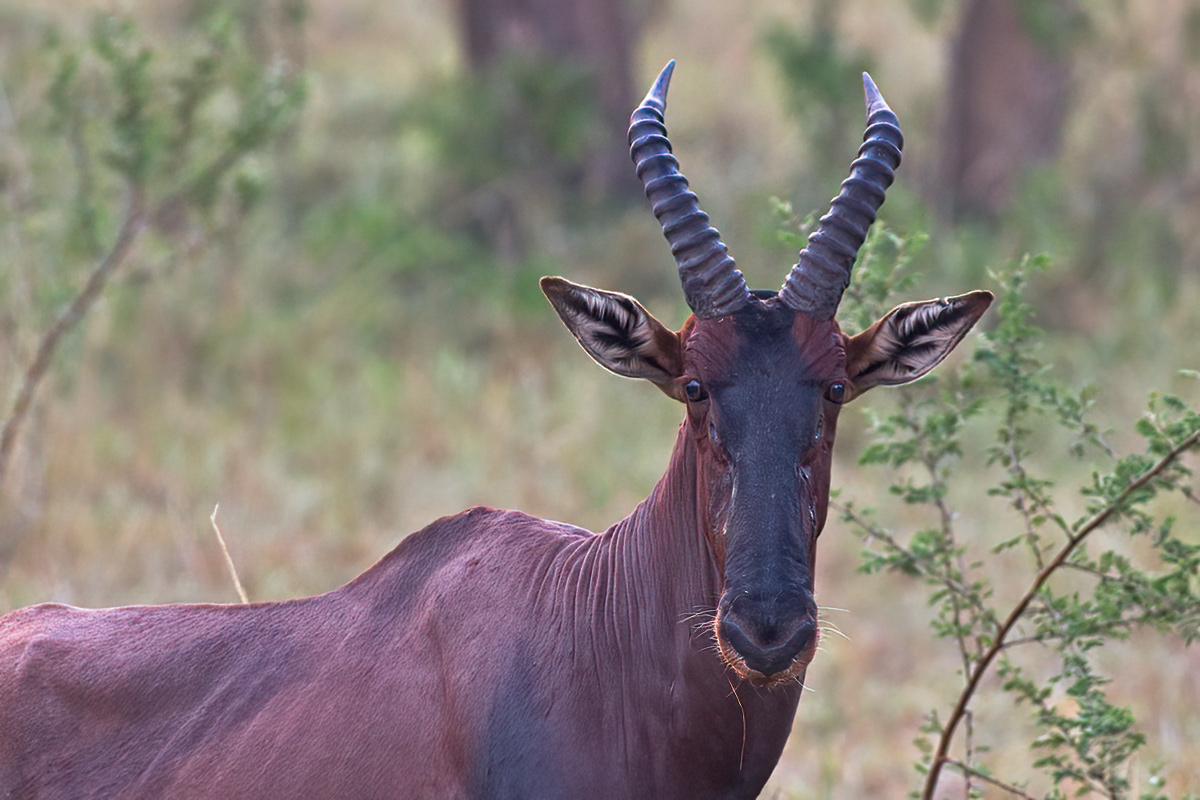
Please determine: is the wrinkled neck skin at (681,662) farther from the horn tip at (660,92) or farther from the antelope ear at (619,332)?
the horn tip at (660,92)

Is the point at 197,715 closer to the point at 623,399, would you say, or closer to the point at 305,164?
the point at 623,399

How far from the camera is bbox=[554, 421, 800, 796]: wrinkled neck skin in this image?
4.42m

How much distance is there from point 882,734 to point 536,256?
8540 millimetres

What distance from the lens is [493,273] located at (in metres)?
16.2

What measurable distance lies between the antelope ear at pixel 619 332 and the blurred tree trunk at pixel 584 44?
41.3 feet

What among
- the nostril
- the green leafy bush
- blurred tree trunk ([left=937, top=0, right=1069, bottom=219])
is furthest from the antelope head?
blurred tree trunk ([left=937, top=0, right=1069, bottom=219])

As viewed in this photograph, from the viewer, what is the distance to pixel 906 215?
11.8 m

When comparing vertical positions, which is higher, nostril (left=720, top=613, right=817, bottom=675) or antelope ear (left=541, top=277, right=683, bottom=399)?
antelope ear (left=541, top=277, right=683, bottom=399)

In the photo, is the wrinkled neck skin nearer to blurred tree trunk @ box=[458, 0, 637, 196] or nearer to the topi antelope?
the topi antelope

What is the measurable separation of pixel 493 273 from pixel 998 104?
256 inches

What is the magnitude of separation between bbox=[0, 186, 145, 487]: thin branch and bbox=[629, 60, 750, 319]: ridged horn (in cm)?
495

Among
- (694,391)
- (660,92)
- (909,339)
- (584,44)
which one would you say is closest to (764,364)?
(694,391)

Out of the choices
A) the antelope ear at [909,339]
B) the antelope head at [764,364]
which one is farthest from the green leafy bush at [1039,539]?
the antelope head at [764,364]

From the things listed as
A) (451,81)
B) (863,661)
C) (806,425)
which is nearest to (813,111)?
(451,81)
